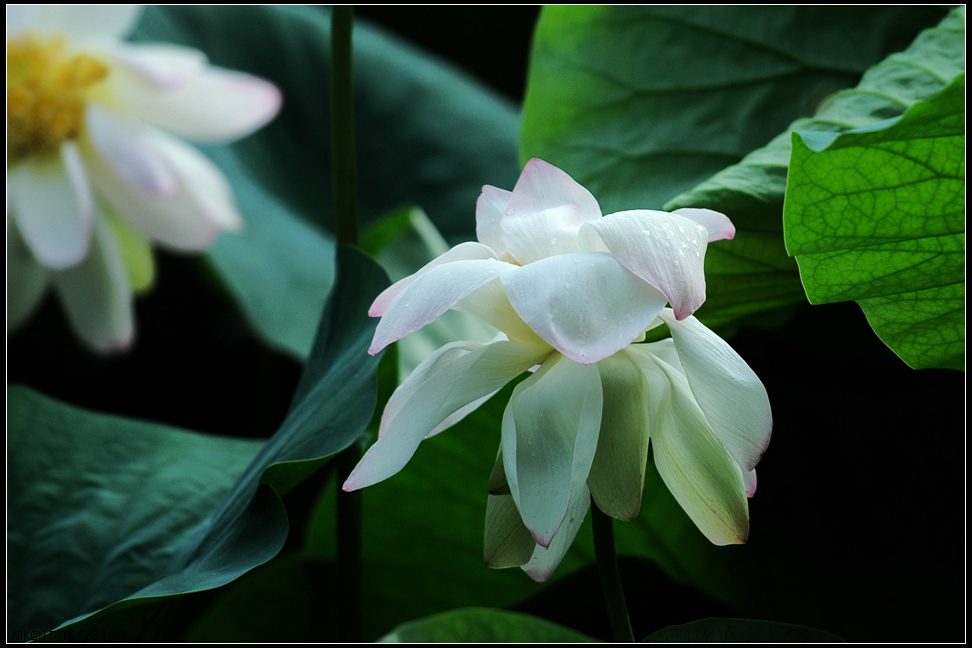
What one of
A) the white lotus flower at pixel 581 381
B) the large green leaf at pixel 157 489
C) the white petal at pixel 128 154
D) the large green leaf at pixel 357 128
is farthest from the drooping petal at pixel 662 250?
the large green leaf at pixel 357 128

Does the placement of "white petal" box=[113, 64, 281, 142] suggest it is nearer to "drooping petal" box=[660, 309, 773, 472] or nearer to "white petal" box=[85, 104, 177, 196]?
"white petal" box=[85, 104, 177, 196]

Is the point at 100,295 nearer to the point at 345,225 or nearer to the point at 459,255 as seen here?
the point at 345,225

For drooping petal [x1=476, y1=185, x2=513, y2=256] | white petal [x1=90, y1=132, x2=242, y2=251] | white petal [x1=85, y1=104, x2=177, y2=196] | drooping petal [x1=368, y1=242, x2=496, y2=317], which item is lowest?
white petal [x1=90, y1=132, x2=242, y2=251]

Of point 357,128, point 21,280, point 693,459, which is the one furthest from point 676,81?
point 357,128

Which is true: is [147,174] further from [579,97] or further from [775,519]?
[775,519]

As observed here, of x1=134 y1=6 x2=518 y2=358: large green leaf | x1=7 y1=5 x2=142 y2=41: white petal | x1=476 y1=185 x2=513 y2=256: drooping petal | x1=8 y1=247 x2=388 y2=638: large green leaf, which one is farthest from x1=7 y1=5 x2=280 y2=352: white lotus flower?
x1=476 y1=185 x2=513 y2=256: drooping petal

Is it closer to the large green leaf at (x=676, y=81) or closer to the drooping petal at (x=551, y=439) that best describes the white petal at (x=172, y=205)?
the large green leaf at (x=676, y=81)
